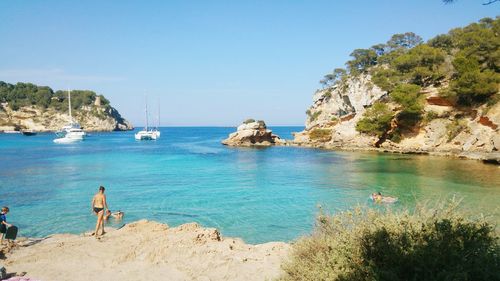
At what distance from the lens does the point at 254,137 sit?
231 feet

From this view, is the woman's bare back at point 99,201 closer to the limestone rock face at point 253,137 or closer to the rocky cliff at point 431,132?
the rocky cliff at point 431,132

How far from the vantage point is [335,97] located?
88.4 metres

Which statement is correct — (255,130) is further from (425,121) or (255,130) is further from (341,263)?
(341,263)

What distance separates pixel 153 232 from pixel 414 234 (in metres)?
9.29

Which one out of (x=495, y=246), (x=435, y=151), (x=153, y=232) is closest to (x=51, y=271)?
(x=153, y=232)

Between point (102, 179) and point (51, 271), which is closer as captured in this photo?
point (51, 271)

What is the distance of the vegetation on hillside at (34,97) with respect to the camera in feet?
456

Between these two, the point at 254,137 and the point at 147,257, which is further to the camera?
the point at 254,137

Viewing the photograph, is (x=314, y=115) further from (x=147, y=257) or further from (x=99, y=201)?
(x=147, y=257)

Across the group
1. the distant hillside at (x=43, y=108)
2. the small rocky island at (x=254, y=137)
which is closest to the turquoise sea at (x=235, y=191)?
the small rocky island at (x=254, y=137)

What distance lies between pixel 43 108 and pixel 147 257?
157 m

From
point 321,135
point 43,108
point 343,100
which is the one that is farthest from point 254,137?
point 43,108

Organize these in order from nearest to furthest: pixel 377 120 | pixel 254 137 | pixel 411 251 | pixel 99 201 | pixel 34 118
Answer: pixel 411 251
pixel 99 201
pixel 377 120
pixel 254 137
pixel 34 118

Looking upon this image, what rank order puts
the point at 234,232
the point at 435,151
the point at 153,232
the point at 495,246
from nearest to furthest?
the point at 495,246
the point at 153,232
the point at 234,232
the point at 435,151
